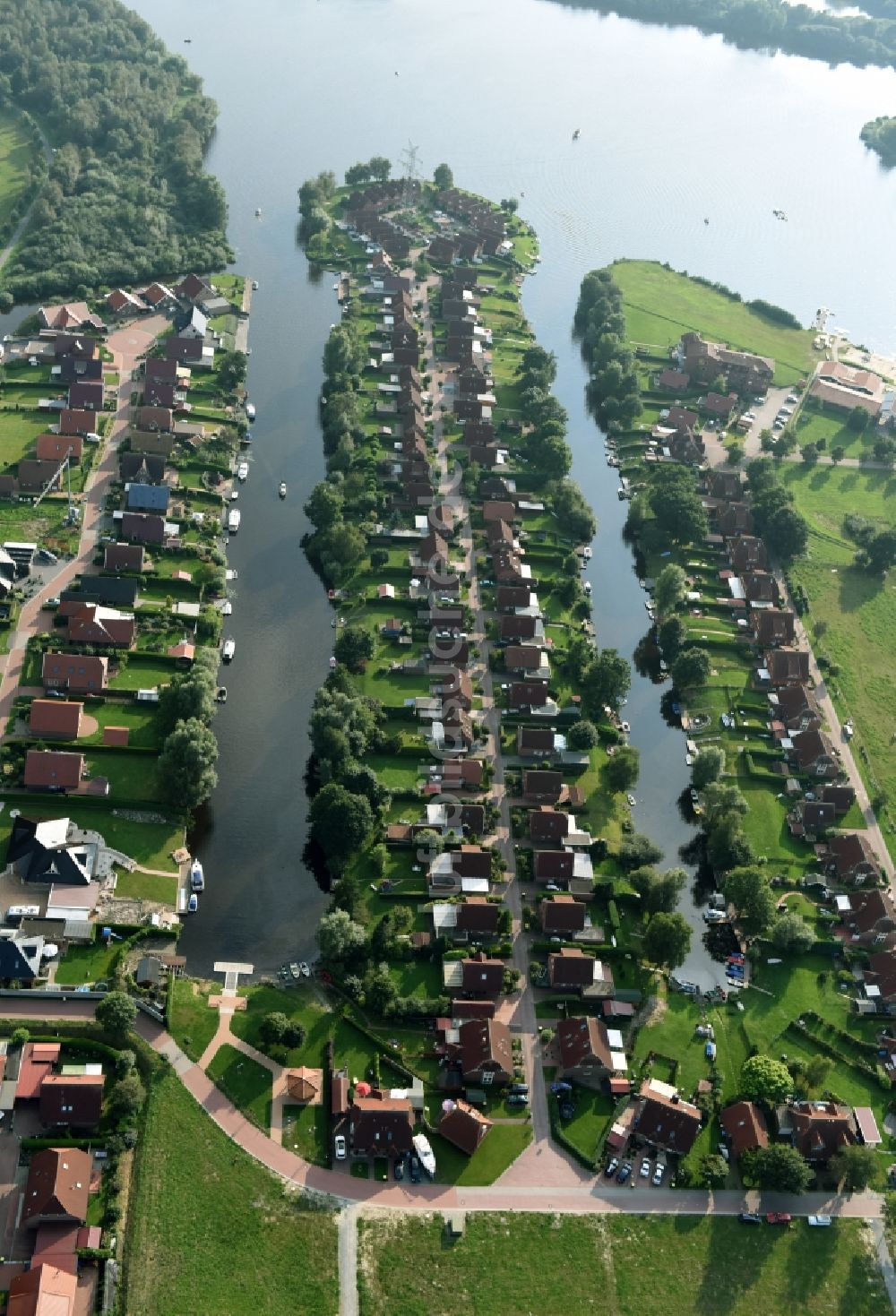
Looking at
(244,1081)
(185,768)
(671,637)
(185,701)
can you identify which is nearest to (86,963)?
(244,1081)

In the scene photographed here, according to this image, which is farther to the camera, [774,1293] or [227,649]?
[227,649]

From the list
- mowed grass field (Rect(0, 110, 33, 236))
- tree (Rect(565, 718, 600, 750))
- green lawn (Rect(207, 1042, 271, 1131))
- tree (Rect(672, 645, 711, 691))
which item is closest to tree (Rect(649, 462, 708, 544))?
tree (Rect(672, 645, 711, 691))

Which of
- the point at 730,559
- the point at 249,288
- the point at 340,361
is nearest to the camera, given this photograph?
the point at 730,559

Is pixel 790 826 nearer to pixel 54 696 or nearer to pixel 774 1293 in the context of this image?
pixel 774 1293

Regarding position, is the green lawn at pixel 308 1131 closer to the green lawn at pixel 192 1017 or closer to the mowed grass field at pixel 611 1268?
the mowed grass field at pixel 611 1268

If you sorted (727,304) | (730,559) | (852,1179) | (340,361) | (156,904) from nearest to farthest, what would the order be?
(852,1179), (156,904), (730,559), (340,361), (727,304)

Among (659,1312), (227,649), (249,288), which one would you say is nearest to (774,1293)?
(659,1312)
